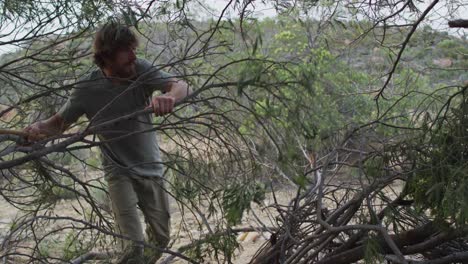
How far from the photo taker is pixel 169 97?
2363mm

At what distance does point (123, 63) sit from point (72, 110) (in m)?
0.42

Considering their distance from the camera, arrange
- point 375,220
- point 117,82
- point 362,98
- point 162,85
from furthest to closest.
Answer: point 362,98, point 117,82, point 162,85, point 375,220

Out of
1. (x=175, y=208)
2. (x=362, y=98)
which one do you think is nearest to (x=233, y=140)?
(x=362, y=98)

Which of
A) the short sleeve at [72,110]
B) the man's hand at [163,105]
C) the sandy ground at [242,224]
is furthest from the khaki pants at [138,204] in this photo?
the man's hand at [163,105]

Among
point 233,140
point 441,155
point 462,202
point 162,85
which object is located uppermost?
point 162,85

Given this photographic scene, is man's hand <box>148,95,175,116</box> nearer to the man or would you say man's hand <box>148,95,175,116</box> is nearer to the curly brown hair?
the man

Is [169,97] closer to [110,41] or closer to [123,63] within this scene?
[110,41]

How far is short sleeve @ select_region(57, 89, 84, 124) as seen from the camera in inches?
127

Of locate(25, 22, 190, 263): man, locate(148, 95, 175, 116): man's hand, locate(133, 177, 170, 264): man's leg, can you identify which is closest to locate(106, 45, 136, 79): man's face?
locate(25, 22, 190, 263): man

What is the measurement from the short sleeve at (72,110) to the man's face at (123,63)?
0.27 m

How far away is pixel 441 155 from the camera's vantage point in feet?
8.13

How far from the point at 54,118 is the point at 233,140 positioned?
925 millimetres

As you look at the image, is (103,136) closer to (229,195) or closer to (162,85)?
(162,85)

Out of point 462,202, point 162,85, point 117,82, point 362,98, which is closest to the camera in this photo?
point 462,202
